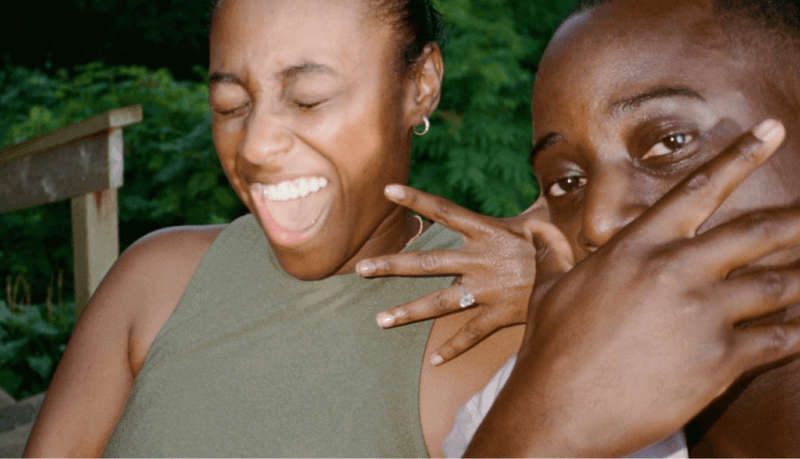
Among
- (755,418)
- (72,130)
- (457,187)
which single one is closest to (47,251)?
(72,130)

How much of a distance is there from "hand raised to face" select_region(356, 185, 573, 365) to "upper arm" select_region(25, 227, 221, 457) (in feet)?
1.83

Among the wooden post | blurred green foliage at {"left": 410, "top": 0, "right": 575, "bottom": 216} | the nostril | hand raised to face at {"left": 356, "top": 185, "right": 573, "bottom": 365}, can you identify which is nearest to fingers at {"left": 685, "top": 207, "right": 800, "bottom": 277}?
the nostril

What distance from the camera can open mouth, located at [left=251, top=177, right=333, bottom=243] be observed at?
5.02 feet

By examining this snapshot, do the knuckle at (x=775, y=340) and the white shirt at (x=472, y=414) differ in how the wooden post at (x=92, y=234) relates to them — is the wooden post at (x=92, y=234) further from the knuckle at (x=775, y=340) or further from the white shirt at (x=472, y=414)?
the knuckle at (x=775, y=340)

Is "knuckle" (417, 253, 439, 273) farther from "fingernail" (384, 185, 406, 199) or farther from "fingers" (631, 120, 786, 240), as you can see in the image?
"fingers" (631, 120, 786, 240)

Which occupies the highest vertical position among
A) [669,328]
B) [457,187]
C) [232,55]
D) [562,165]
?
[232,55]

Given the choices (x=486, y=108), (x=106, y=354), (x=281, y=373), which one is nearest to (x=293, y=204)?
(x=281, y=373)

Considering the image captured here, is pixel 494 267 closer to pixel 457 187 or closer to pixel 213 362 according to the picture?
pixel 213 362

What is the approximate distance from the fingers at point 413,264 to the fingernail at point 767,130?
0.69m

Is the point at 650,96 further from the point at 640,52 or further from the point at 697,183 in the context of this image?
the point at 697,183

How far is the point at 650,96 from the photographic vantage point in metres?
1.15

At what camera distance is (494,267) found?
1.58 m

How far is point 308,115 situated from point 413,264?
37 centimetres

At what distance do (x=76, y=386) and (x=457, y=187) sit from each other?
3.29 metres
